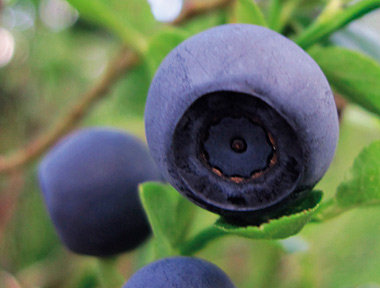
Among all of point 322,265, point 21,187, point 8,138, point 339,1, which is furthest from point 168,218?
point 8,138

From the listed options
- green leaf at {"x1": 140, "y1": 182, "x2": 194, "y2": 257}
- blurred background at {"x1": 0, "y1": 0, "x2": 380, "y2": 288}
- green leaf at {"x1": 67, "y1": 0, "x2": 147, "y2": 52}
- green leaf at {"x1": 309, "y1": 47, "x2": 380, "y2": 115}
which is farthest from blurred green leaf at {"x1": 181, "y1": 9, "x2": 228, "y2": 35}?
green leaf at {"x1": 140, "y1": 182, "x2": 194, "y2": 257}

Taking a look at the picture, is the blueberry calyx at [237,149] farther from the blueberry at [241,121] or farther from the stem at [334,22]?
the stem at [334,22]

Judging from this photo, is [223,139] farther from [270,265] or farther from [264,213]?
[270,265]

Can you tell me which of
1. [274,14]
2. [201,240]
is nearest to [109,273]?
[201,240]

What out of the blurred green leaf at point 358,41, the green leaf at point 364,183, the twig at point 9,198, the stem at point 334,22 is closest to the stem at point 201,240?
the green leaf at point 364,183

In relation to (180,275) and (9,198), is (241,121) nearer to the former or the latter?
(180,275)

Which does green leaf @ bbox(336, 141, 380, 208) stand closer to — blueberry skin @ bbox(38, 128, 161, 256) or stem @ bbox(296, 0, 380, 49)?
stem @ bbox(296, 0, 380, 49)
